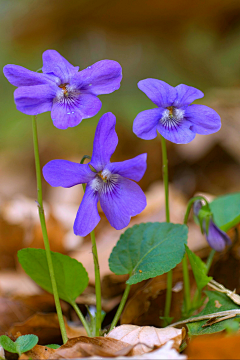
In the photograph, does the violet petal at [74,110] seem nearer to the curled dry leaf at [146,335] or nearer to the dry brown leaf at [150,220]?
the curled dry leaf at [146,335]

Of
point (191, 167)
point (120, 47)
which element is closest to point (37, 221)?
point (191, 167)

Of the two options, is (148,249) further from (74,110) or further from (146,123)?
(74,110)

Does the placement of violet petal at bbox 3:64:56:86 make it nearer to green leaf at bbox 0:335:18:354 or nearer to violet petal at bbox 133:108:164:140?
violet petal at bbox 133:108:164:140

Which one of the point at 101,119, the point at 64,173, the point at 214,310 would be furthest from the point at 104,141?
the point at 214,310

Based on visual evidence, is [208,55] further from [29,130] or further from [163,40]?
[29,130]

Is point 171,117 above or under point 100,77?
under
